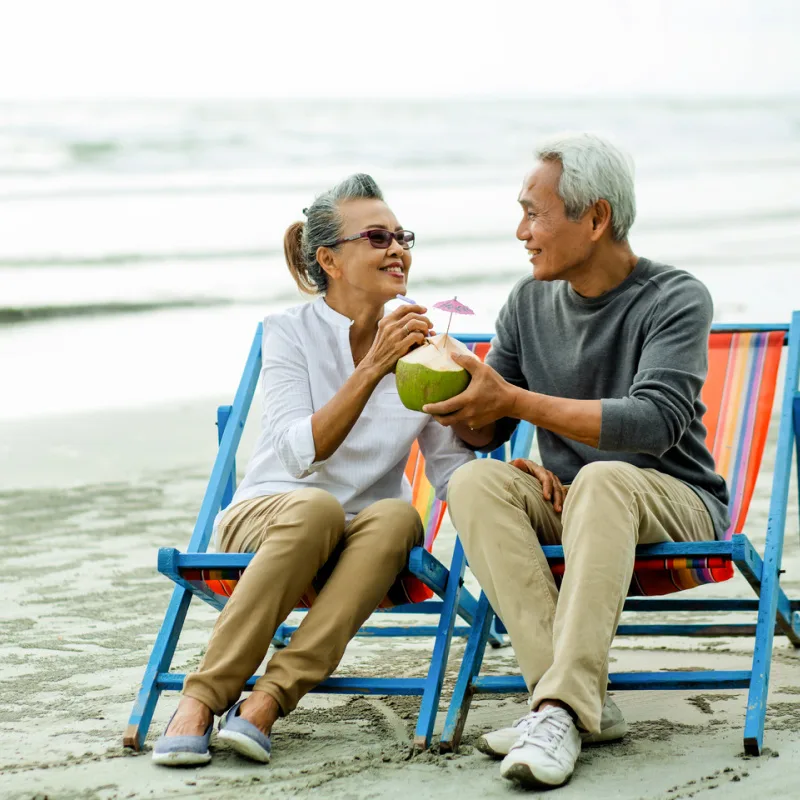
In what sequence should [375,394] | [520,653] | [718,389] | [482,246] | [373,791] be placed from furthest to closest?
[482,246] < [718,389] < [375,394] < [520,653] < [373,791]

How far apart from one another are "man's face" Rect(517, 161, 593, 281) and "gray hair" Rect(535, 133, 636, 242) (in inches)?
0.9

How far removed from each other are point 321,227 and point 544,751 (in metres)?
1.66

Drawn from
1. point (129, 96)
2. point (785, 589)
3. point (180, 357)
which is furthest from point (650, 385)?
point (129, 96)

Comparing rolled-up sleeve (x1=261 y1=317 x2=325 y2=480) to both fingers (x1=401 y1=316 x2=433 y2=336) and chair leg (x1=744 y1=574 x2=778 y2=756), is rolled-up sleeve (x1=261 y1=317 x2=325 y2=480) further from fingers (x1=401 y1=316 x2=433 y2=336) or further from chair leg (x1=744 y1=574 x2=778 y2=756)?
chair leg (x1=744 y1=574 x2=778 y2=756)

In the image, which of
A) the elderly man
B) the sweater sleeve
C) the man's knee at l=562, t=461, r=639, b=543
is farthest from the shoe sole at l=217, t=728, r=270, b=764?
the sweater sleeve

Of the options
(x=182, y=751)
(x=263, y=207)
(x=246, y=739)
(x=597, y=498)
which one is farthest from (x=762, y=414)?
(x=263, y=207)

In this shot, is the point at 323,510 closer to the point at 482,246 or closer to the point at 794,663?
the point at 794,663

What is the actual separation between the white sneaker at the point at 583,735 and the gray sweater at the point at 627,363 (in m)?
0.57

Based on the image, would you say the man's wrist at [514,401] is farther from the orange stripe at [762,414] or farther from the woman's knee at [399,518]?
the orange stripe at [762,414]

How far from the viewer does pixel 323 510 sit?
2.88m

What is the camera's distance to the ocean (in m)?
14.3

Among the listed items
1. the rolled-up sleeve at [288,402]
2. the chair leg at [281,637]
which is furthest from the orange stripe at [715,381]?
Result: the chair leg at [281,637]

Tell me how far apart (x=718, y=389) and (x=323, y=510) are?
1.43 meters

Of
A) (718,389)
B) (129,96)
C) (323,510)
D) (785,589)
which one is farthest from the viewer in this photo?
(129,96)
